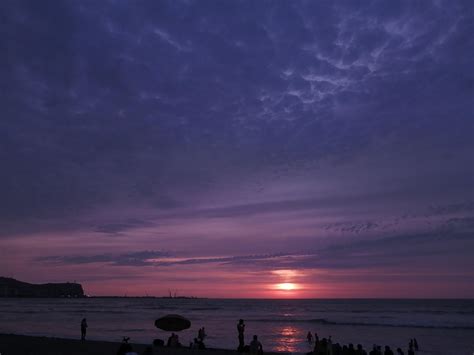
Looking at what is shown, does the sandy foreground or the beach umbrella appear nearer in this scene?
the beach umbrella

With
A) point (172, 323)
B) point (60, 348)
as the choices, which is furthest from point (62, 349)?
point (172, 323)

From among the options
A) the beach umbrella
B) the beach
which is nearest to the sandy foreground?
the beach

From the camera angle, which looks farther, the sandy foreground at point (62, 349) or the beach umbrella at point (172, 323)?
the sandy foreground at point (62, 349)

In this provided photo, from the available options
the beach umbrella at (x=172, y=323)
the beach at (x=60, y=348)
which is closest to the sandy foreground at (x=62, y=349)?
the beach at (x=60, y=348)

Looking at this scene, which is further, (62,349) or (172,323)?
(62,349)

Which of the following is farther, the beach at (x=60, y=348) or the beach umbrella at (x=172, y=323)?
the beach at (x=60, y=348)

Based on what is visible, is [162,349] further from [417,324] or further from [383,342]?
[417,324]

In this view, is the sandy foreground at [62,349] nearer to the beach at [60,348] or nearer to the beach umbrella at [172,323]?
the beach at [60,348]

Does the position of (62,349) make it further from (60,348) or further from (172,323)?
(172,323)

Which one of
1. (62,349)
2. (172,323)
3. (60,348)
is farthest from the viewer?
(60,348)

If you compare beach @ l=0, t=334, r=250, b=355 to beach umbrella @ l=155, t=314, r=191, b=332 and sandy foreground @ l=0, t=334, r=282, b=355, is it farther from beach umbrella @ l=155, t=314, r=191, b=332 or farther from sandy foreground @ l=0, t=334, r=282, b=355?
beach umbrella @ l=155, t=314, r=191, b=332

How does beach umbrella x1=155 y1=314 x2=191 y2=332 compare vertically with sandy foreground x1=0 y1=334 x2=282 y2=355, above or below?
above

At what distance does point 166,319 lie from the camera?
801 inches

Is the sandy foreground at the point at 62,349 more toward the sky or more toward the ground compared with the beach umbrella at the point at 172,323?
more toward the ground
